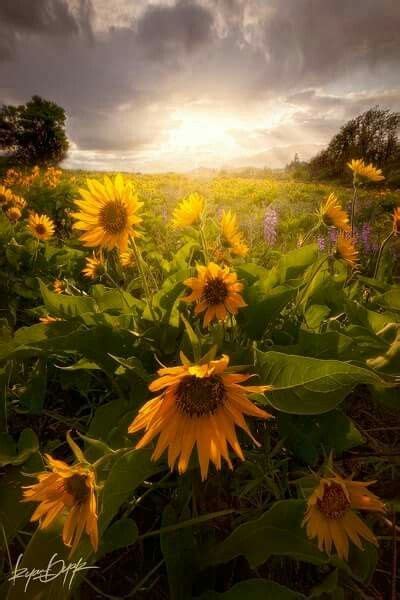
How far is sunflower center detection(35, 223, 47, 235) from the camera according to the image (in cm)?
321

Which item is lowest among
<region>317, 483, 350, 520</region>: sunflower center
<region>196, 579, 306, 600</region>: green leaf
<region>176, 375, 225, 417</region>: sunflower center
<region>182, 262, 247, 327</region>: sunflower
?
<region>196, 579, 306, 600</region>: green leaf

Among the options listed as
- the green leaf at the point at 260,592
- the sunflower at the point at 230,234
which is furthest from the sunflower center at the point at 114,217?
the green leaf at the point at 260,592

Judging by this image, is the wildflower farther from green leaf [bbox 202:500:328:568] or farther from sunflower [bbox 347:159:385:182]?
sunflower [bbox 347:159:385:182]

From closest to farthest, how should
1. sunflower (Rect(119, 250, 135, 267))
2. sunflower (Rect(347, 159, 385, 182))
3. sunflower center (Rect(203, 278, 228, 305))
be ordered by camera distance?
sunflower center (Rect(203, 278, 228, 305)) → sunflower (Rect(347, 159, 385, 182)) → sunflower (Rect(119, 250, 135, 267))

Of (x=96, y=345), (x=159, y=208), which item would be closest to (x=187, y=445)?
(x=96, y=345)

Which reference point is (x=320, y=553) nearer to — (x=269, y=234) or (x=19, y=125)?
(x=269, y=234)

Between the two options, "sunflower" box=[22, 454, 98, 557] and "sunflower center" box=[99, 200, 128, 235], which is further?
"sunflower center" box=[99, 200, 128, 235]

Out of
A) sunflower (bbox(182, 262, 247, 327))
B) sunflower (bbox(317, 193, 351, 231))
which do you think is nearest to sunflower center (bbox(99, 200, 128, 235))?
sunflower (bbox(182, 262, 247, 327))

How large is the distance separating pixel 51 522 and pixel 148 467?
0.99 feet

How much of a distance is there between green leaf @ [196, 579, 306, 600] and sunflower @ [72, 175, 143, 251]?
3.62 feet

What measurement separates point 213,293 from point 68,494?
764 millimetres

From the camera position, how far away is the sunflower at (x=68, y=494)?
34.5 inches

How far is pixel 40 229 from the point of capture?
323 centimetres

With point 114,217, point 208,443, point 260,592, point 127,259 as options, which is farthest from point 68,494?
point 127,259
